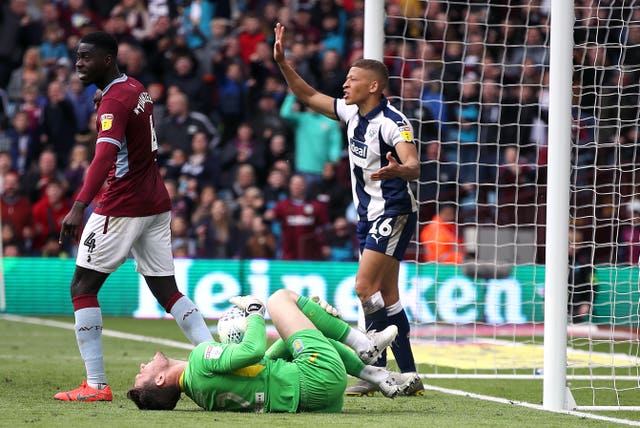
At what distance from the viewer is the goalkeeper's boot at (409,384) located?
7.62 meters

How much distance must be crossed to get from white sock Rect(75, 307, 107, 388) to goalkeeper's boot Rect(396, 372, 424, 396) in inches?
75.5

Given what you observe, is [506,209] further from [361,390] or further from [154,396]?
[154,396]

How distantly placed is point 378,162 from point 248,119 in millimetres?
9473

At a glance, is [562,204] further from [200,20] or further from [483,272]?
[200,20]

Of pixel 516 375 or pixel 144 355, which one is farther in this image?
pixel 144 355

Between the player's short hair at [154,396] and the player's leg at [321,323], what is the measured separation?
726mm

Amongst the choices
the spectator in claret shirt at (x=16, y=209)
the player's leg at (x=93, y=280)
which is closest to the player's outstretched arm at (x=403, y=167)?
the player's leg at (x=93, y=280)

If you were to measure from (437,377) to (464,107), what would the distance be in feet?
21.8

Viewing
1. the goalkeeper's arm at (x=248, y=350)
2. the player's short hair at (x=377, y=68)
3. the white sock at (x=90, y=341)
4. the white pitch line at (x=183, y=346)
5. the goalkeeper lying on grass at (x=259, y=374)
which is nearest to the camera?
the goalkeeper's arm at (x=248, y=350)

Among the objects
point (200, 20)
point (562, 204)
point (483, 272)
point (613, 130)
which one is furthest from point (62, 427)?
point (200, 20)

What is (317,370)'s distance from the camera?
6.77m

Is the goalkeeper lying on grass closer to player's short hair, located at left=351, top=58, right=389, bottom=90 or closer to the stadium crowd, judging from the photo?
player's short hair, located at left=351, top=58, right=389, bottom=90

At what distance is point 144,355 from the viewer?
11141mm

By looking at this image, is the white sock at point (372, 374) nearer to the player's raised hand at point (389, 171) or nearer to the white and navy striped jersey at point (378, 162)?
the player's raised hand at point (389, 171)
